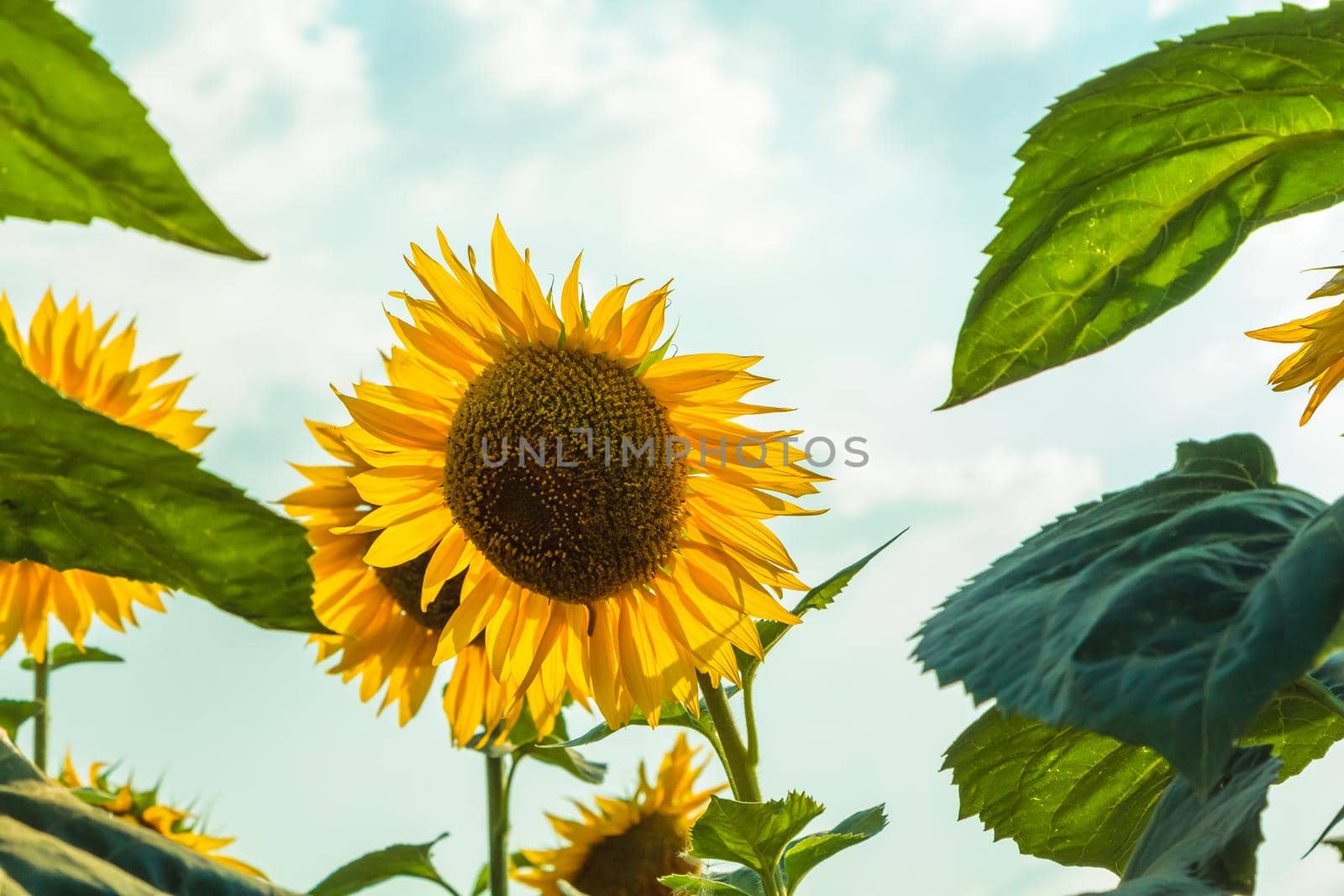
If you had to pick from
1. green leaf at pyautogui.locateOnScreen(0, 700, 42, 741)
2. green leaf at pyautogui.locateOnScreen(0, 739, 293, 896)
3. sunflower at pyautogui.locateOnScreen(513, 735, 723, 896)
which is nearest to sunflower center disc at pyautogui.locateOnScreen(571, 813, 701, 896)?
sunflower at pyautogui.locateOnScreen(513, 735, 723, 896)

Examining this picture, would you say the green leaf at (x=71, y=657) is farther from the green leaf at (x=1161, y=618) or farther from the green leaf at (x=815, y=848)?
the green leaf at (x=1161, y=618)

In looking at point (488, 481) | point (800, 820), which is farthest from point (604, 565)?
point (800, 820)

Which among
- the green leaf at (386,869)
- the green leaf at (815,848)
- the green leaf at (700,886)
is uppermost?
the green leaf at (815,848)

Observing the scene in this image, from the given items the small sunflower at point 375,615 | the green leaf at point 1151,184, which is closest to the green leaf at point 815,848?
the green leaf at point 1151,184

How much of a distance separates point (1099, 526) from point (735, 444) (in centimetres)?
81

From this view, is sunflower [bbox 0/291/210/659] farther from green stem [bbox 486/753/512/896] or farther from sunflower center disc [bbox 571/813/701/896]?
sunflower center disc [bbox 571/813/701/896]

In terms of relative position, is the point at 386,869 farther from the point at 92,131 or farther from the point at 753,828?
the point at 92,131

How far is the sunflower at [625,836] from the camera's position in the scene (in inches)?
104

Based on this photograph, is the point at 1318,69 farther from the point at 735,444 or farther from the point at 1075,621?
the point at 735,444

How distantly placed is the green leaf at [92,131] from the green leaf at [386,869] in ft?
5.73

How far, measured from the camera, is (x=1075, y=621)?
686 millimetres

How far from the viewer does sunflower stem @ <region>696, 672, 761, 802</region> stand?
47.8 inches

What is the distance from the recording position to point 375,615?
2.36 m

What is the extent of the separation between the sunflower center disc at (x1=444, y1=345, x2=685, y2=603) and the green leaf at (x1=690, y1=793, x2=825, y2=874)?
0.51 m
